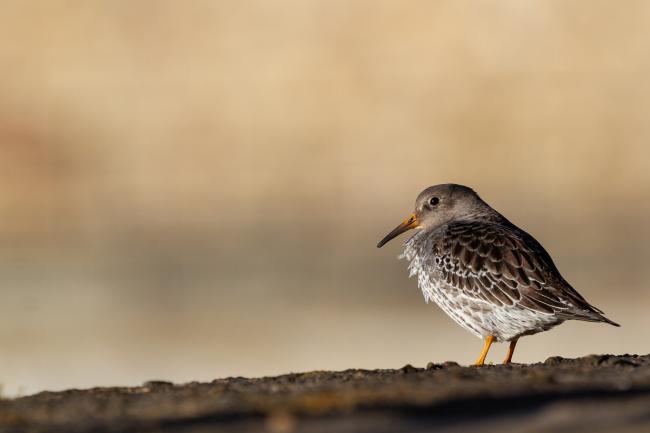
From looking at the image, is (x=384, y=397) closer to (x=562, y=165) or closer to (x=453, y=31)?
(x=562, y=165)

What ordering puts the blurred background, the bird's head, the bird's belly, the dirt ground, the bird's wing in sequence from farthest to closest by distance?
the blurred background < the bird's head < the bird's belly < the bird's wing < the dirt ground

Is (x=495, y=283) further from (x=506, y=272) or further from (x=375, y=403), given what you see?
(x=375, y=403)

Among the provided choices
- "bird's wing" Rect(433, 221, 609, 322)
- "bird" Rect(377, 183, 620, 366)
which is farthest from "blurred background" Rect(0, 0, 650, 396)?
"bird's wing" Rect(433, 221, 609, 322)

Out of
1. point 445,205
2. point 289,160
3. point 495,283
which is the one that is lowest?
point 495,283

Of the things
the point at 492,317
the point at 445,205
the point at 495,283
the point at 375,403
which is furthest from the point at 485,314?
Answer: the point at 375,403

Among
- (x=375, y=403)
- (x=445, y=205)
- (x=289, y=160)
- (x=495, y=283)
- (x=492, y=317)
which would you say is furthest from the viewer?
(x=289, y=160)

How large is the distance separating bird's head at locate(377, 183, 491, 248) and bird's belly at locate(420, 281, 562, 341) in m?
1.80

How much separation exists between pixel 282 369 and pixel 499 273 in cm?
1198

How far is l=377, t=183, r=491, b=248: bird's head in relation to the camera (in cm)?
1709

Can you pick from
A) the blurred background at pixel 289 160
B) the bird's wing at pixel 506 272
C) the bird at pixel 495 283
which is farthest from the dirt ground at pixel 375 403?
the blurred background at pixel 289 160

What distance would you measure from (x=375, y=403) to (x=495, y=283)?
5.09 meters

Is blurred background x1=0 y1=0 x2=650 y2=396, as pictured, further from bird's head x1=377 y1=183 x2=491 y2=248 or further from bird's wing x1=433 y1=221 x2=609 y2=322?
bird's wing x1=433 y1=221 x2=609 y2=322

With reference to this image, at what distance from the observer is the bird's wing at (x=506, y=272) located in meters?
14.5

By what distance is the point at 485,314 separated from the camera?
14938 mm
